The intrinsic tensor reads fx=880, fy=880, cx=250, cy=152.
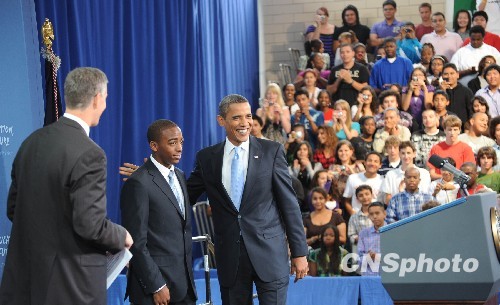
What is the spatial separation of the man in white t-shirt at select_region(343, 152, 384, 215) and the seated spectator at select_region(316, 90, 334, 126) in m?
1.80

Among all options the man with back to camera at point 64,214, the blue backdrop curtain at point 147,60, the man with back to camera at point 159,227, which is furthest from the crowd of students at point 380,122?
the man with back to camera at point 64,214

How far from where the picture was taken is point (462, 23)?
12586 millimetres

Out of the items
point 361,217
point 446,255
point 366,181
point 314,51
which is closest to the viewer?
point 446,255

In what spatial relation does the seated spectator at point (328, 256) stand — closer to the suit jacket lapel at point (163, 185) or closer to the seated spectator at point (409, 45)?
the suit jacket lapel at point (163, 185)

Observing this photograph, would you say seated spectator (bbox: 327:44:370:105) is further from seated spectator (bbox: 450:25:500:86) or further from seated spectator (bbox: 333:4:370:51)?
seated spectator (bbox: 333:4:370:51)

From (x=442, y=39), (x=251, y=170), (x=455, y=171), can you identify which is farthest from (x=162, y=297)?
(x=442, y=39)

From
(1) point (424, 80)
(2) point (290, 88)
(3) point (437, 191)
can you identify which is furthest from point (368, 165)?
(2) point (290, 88)

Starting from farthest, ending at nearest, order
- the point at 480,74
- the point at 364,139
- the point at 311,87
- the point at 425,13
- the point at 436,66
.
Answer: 1. the point at 425,13
2. the point at 311,87
3. the point at 436,66
4. the point at 480,74
5. the point at 364,139

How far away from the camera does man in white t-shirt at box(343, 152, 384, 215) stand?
906 centimetres

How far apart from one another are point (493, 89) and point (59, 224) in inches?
302

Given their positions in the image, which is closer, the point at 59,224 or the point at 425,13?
the point at 59,224

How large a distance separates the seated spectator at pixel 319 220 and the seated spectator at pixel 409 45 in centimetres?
398

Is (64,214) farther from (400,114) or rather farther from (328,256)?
(400,114)

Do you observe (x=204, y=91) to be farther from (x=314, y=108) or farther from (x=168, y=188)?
(x=168, y=188)
